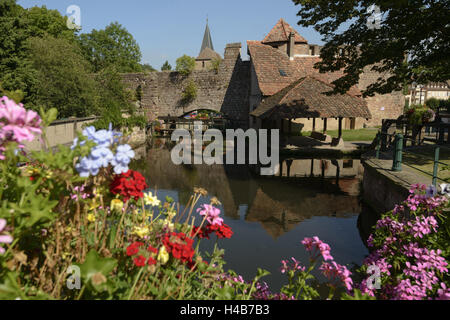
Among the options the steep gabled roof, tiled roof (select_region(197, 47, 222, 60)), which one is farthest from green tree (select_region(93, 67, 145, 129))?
the steep gabled roof

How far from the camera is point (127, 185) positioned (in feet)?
6.66

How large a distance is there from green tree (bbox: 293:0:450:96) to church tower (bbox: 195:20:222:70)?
127ft

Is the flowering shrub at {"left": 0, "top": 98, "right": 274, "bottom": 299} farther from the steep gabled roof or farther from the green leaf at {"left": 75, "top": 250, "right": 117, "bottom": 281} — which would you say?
the steep gabled roof

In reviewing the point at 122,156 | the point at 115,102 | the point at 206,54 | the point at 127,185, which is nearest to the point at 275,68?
the point at 115,102

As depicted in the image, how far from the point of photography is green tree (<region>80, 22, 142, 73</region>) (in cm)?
4194

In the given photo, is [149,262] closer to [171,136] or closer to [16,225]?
[16,225]

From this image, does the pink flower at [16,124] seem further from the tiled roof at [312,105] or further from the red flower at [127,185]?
the tiled roof at [312,105]

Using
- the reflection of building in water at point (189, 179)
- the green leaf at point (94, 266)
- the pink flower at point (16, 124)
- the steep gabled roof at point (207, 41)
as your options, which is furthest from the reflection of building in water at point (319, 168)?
the steep gabled roof at point (207, 41)

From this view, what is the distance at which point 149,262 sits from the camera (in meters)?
1.87

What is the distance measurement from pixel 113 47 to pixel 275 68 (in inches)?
1132

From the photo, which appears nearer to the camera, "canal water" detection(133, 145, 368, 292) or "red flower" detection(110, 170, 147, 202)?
"red flower" detection(110, 170, 147, 202)

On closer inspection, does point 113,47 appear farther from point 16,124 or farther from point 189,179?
point 16,124

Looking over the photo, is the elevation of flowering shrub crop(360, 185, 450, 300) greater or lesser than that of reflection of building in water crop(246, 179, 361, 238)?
greater
